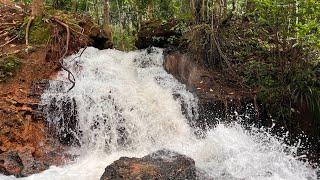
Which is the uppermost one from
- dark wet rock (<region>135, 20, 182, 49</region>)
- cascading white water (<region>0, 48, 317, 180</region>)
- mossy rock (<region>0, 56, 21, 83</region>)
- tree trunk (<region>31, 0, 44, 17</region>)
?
tree trunk (<region>31, 0, 44, 17</region>)

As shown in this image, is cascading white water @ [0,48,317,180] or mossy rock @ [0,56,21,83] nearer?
cascading white water @ [0,48,317,180]

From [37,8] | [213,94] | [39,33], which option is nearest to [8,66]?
[39,33]

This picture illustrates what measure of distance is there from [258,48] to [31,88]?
5.74m

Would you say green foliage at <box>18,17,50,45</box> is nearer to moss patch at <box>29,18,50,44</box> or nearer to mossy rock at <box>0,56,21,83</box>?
moss patch at <box>29,18,50,44</box>

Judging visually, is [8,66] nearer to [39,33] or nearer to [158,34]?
[39,33]

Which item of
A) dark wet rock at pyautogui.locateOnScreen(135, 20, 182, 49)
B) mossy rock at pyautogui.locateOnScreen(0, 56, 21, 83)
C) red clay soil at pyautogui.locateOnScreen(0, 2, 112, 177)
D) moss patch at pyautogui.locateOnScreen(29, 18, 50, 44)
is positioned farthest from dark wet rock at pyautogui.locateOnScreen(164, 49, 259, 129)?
mossy rock at pyautogui.locateOnScreen(0, 56, 21, 83)

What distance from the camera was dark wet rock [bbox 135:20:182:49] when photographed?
12406 millimetres

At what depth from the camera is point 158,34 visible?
12.8 meters

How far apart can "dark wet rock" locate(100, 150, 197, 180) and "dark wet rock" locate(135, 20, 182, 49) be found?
637 cm

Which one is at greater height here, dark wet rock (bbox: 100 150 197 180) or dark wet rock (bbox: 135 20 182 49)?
dark wet rock (bbox: 135 20 182 49)

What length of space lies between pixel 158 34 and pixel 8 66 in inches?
202

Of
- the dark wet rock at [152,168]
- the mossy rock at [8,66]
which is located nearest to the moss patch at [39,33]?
the mossy rock at [8,66]

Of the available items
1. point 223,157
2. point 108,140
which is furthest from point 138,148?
point 223,157

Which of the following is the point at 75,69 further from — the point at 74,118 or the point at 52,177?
the point at 52,177
